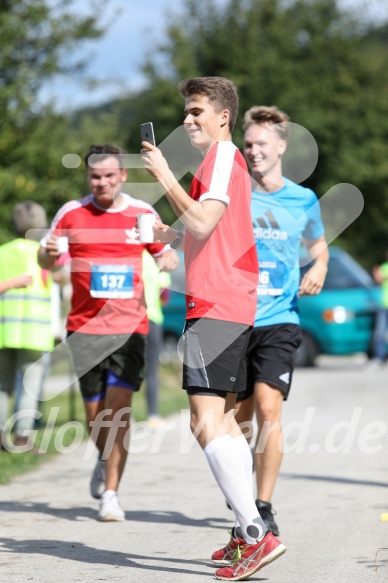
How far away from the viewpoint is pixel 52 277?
34.3 feet

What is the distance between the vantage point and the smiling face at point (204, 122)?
5422 millimetres

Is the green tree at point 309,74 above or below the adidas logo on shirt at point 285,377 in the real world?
above

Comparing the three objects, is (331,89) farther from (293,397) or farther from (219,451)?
(219,451)

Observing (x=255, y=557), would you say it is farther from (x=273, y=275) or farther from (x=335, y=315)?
(x=335, y=315)

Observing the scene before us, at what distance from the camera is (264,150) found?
6988 millimetres

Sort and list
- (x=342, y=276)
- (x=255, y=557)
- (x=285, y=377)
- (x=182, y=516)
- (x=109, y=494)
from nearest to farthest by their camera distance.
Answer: (x=255, y=557) → (x=285, y=377) → (x=109, y=494) → (x=182, y=516) → (x=342, y=276)

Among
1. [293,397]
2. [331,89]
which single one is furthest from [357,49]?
[293,397]

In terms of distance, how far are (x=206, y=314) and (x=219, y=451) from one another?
578 mm

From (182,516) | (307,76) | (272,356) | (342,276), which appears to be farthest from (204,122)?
(307,76)

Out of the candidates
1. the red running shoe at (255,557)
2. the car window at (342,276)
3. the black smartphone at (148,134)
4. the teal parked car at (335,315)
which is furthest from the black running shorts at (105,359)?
the car window at (342,276)

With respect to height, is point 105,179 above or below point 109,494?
above

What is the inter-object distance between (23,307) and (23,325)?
0.16m

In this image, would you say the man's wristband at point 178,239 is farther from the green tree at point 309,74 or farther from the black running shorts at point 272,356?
the green tree at point 309,74

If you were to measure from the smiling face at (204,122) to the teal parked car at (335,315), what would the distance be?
45.7ft
